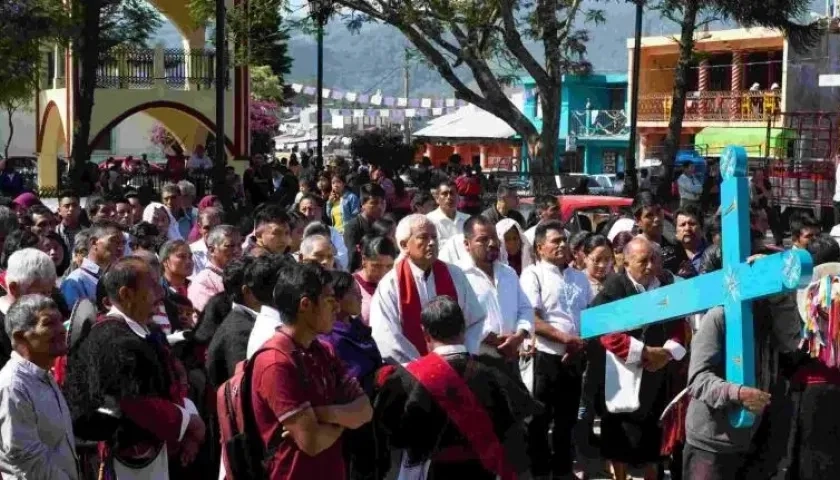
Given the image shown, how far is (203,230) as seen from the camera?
10625 mm

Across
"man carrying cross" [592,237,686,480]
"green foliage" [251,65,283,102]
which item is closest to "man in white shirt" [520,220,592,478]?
"man carrying cross" [592,237,686,480]

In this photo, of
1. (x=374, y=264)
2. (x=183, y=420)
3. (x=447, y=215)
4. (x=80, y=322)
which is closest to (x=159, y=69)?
(x=447, y=215)

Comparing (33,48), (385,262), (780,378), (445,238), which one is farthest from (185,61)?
(780,378)

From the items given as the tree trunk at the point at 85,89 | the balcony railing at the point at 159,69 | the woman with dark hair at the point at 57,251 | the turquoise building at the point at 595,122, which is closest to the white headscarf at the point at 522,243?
the woman with dark hair at the point at 57,251

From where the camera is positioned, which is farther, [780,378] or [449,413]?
[780,378]

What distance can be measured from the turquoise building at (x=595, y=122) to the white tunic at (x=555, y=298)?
149 feet

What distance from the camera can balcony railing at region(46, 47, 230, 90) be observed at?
31219 millimetres

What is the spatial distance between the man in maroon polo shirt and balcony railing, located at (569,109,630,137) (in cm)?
5074

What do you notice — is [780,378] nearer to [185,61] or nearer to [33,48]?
[33,48]

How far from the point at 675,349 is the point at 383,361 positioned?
75.3 inches

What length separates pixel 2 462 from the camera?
5398mm

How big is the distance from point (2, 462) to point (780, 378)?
374cm

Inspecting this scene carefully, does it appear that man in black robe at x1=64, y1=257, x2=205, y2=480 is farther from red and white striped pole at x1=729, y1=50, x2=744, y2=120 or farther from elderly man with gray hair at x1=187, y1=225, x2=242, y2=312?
red and white striped pole at x1=729, y1=50, x2=744, y2=120

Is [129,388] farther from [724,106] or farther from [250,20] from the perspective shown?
[724,106]
